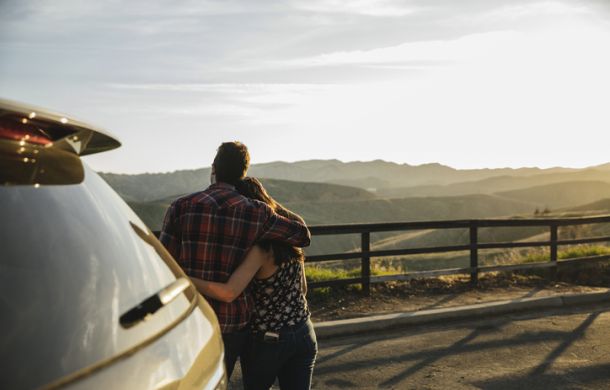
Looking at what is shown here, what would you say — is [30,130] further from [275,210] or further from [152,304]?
[275,210]

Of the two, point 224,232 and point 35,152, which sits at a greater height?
point 35,152

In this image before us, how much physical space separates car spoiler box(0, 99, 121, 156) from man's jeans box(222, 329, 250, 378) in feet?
4.61

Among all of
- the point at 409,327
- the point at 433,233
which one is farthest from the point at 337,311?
the point at 433,233

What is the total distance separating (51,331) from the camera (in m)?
1.31

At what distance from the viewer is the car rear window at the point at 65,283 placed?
49.9 inches

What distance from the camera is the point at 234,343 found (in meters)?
3.22

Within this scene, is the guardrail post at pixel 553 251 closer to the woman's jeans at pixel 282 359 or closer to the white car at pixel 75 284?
the woman's jeans at pixel 282 359

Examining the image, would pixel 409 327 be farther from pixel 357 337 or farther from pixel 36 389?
pixel 36 389

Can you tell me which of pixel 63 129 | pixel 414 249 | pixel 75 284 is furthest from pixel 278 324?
pixel 414 249

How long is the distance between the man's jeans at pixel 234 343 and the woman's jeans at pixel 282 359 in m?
0.04

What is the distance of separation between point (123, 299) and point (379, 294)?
9602mm

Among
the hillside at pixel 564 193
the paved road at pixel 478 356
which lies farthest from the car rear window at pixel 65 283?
the hillside at pixel 564 193

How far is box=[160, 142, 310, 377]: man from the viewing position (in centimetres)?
310

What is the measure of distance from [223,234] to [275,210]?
343mm
